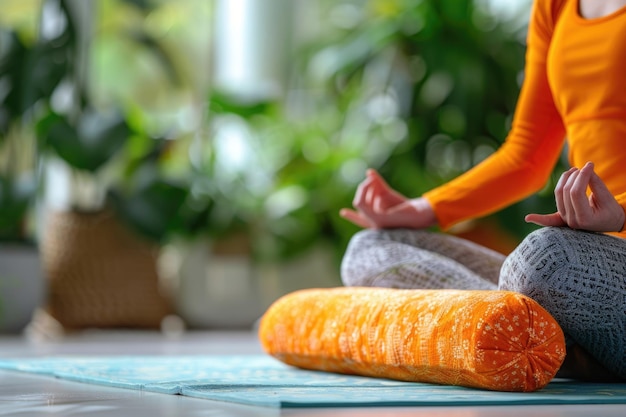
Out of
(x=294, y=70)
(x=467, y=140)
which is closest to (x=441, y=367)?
(x=467, y=140)

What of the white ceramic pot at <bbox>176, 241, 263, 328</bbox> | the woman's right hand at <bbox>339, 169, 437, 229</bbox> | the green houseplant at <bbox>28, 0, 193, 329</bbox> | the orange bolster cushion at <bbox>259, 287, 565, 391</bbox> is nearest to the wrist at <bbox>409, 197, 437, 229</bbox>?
the woman's right hand at <bbox>339, 169, 437, 229</bbox>

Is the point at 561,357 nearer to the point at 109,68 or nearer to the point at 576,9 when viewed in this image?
the point at 576,9

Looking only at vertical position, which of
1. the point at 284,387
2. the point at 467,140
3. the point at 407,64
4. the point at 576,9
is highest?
the point at 407,64

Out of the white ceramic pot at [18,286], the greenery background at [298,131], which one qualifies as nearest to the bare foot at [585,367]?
the greenery background at [298,131]

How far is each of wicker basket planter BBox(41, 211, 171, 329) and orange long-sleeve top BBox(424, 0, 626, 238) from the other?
2.23 meters

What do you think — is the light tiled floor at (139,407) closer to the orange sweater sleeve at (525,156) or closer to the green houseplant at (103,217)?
the orange sweater sleeve at (525,156)

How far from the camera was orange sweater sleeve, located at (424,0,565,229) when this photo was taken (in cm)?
167

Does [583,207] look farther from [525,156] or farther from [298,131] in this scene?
[298,131]

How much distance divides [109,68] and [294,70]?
31.8 inches

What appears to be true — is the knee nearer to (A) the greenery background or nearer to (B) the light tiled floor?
(B) the light tiled floor

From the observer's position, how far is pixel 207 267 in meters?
4.06

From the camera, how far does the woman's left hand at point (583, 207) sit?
1.25 meters

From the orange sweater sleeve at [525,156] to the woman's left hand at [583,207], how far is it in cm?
37

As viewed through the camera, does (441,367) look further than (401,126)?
No
